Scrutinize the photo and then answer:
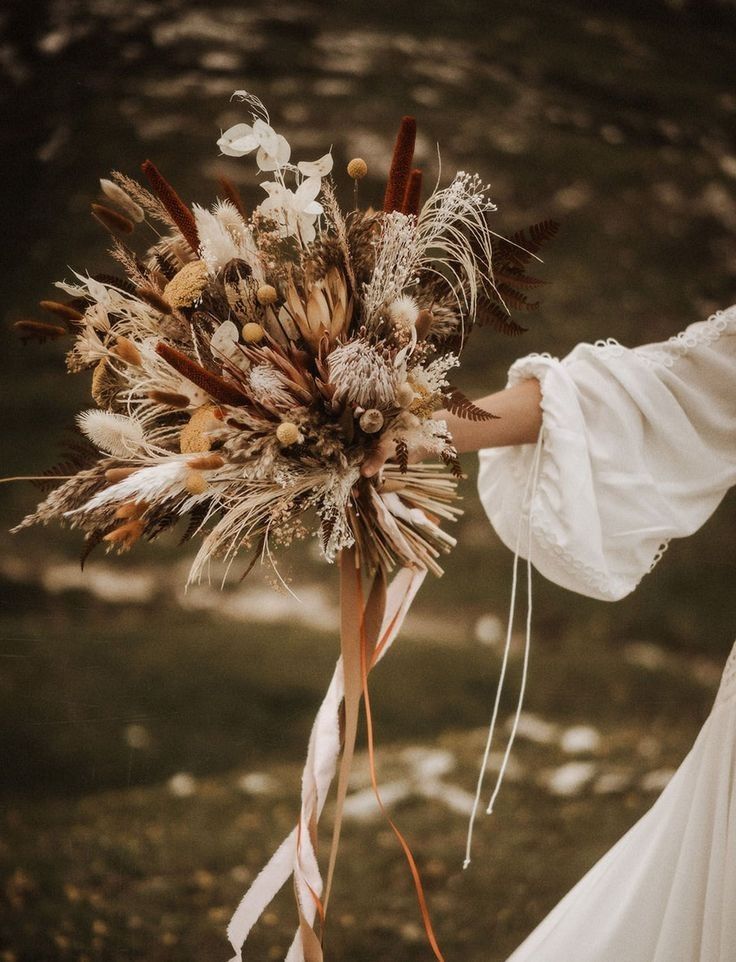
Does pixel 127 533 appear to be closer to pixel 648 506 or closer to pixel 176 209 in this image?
pixel 176 209

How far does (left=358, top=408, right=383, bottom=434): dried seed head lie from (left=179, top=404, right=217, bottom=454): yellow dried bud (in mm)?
133

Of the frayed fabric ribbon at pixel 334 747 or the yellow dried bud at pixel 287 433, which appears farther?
the frayed fabric ribbon at pixel 334 747

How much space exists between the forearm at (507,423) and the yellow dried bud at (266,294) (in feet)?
0.73

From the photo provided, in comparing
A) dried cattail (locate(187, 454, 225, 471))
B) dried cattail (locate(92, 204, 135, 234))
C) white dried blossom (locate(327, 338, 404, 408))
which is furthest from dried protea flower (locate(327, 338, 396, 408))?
dried cattail (locate(92, 204, 135, 234))

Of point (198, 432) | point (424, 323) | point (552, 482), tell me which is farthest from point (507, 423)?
point (198, 432)

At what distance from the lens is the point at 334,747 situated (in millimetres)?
1017

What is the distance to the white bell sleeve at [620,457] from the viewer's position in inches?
37.3

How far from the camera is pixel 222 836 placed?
203 centimetres

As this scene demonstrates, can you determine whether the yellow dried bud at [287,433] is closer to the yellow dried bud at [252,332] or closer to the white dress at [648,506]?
the yellow dried bud at [252,332]

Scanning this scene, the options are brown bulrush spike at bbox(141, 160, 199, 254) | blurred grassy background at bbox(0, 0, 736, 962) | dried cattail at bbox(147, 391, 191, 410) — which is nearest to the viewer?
dried cattail at bbox(147, 391, 191, 410)

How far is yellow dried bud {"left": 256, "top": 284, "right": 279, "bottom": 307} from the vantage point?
32.3 inches

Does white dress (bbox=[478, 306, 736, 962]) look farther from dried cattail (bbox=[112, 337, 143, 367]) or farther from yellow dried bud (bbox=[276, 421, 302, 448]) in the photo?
dried cattail (bbox=[112, 337, 143, 367])

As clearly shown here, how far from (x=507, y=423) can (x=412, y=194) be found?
0.82 feet

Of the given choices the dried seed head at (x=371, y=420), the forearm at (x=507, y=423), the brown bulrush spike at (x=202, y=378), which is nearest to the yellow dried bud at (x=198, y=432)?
the brown bulrush spike at (x=202, y=378)
